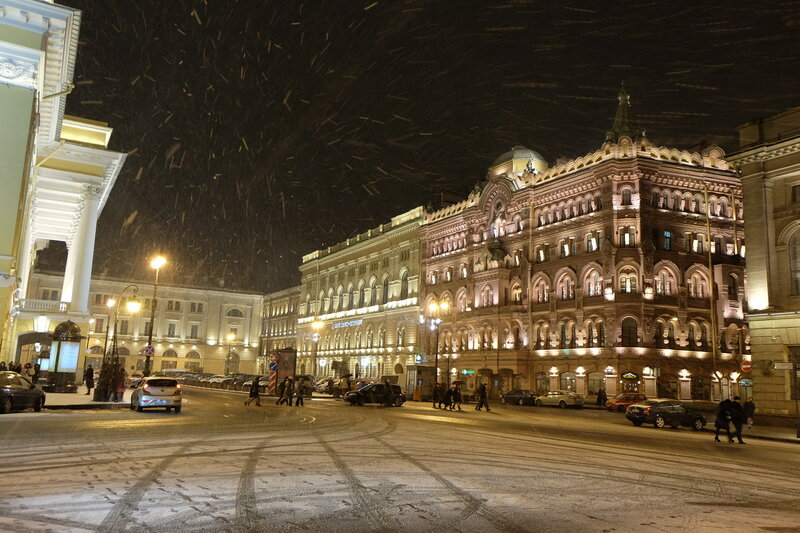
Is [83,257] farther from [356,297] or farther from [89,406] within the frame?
[356,297]

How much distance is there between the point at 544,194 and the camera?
57562 millimetres

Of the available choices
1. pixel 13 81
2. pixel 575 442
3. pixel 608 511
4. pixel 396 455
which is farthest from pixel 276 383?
pixel 608 511

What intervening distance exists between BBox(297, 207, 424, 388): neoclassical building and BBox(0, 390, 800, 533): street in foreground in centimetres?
5056

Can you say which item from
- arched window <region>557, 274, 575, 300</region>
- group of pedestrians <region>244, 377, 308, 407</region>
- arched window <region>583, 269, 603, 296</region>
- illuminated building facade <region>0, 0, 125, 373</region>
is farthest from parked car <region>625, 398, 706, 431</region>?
Result: illuminated building facade <region>0, 0, 125, 373</region>

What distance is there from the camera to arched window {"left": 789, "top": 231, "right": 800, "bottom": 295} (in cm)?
3162

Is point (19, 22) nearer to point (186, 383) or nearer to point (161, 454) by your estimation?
point (161, 454)

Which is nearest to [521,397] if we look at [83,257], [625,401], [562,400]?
[562,400]

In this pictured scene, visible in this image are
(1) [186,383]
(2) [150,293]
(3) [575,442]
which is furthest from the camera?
(2) [150,293]

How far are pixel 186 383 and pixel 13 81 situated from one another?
57.7 m

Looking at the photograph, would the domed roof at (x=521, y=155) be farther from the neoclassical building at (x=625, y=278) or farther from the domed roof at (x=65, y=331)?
the domed roof at (x=65, y=331)

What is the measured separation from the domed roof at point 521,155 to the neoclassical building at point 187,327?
60122mm

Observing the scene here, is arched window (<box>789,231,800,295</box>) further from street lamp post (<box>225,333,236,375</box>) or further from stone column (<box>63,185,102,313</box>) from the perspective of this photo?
street lamp post (<box>225,333,236,375</box>)

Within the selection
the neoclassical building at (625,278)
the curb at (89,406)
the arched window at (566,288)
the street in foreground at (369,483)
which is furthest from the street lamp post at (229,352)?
the street in foreground at (369,483)

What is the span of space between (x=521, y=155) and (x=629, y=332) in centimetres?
2305
